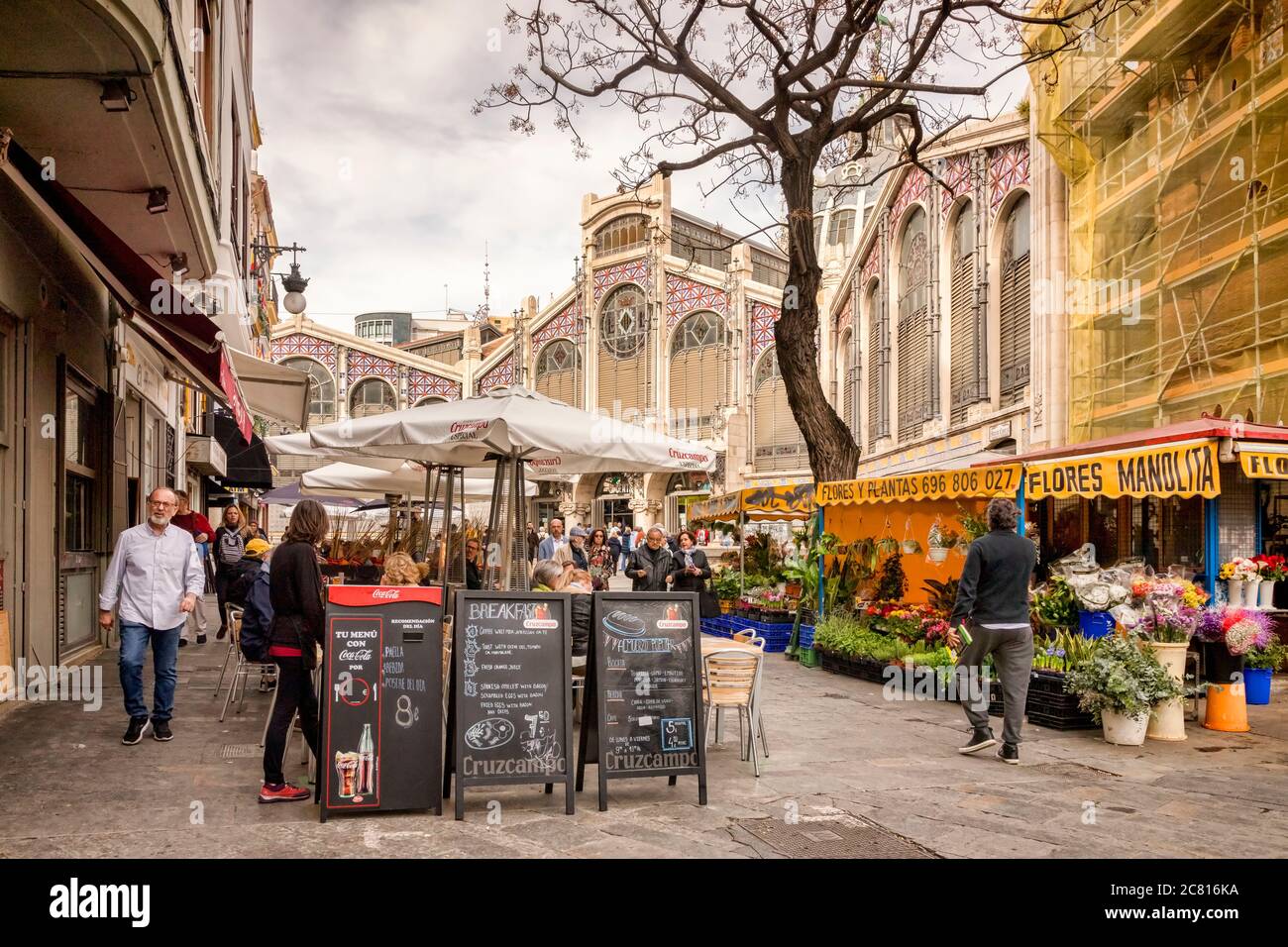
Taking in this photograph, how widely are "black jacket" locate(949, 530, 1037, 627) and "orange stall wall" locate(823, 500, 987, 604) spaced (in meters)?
4.23

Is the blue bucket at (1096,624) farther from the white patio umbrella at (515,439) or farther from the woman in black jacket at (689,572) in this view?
the woman in black jacket at (689,572)

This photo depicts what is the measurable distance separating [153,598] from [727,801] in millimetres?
3988

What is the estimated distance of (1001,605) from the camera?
725 centimetres

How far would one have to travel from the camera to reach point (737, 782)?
6508 mm

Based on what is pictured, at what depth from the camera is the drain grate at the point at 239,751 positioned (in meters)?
6.75

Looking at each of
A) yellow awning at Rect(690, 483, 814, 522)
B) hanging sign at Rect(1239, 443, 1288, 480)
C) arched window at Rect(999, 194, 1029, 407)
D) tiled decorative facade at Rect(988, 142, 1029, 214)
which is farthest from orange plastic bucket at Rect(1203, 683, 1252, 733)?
tiled decorative facade at Rect(988, 142, 1029, 214)

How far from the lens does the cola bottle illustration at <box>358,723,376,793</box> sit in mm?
5422

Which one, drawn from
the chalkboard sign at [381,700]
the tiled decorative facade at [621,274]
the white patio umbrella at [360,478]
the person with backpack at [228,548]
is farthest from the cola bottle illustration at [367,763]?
the tiled decorative facade at [621,274]

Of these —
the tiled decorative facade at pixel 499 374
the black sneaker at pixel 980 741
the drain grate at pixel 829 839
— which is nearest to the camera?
the drain grate at pixel 829 839

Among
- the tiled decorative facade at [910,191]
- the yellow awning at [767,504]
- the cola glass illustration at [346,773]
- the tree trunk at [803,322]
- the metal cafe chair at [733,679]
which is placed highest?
the tiled decorative facade at [910,191]

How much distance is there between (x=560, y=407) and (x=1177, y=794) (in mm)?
5497

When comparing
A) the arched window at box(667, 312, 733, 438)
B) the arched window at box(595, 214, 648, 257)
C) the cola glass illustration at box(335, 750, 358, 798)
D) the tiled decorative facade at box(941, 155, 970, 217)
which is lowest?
the cola glass illustration at box(335, 750, 358, 798)

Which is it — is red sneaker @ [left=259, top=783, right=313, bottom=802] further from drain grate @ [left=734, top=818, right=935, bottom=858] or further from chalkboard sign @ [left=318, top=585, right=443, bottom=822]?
drain grate @ [left=734, top=818, right=935, bottom=858]

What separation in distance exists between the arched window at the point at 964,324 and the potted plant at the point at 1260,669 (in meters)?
12.2
